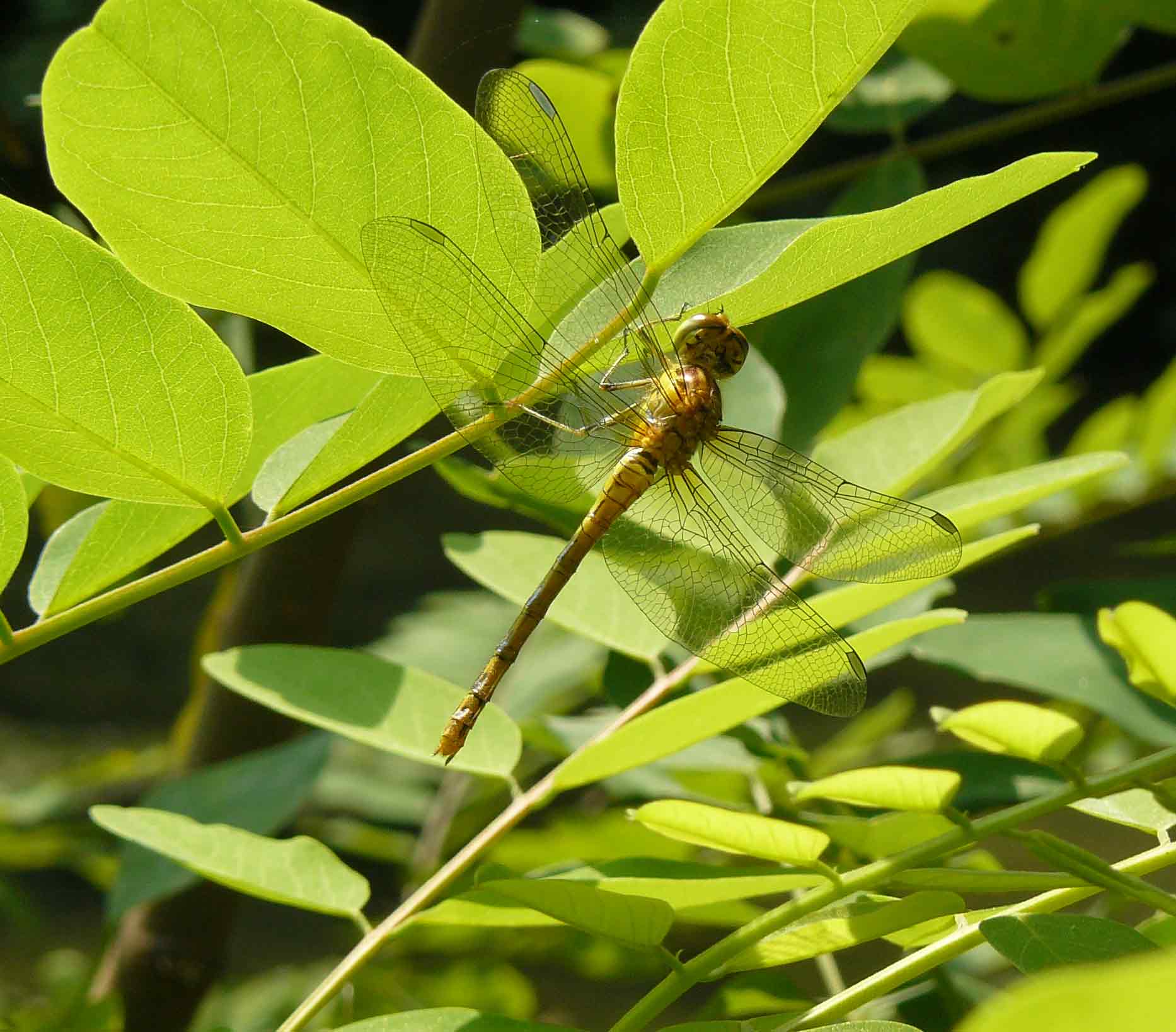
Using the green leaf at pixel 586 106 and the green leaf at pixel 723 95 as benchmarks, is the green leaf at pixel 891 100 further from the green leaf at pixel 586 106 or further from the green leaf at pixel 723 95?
the green leaf at pixel 723 95

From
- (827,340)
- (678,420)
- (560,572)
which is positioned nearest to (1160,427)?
(827,340)

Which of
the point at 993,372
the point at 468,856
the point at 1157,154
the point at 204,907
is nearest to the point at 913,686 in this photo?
the point at 1157,154

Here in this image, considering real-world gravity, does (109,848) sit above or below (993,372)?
below

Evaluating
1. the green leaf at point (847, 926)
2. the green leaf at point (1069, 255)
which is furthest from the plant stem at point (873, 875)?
the green leaf at point (1069, 255)

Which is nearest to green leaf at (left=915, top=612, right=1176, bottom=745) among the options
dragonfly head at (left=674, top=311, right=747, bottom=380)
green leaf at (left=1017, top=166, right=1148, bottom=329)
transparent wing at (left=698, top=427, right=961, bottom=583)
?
transparent wing at (left=698, top=427, right=961, bottom=583)

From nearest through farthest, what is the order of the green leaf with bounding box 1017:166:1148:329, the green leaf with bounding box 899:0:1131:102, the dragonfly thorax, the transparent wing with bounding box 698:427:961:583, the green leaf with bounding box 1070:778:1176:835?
the green leaf with bounding box 1070:778:1176:835 < the transparent wing with bounding box 698:427:961:583 < the dragonfly thorax < the green leaf with bounding box 899:0:1131:102 < the green leaf with bounding box 1017:166:1148:329

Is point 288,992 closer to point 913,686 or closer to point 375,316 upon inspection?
point 375,316

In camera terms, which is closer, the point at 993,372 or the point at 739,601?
the point at 739,601

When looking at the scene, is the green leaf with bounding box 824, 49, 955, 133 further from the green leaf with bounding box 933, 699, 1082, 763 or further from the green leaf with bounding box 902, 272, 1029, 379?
the green leaf with bounding box 933, 699, 1082, 763
